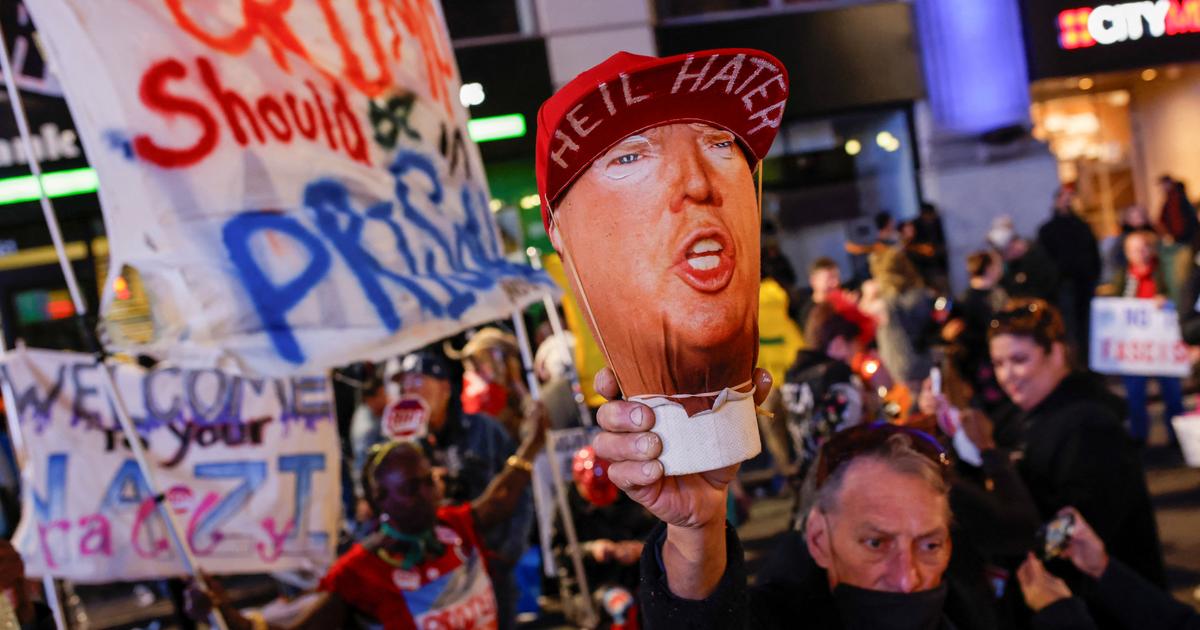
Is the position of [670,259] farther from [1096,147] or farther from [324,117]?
[1096,147]

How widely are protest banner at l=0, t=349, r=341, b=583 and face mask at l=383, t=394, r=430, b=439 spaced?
244 mm

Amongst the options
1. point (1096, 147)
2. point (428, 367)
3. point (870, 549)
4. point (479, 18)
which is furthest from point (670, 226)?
point (1096, 147)

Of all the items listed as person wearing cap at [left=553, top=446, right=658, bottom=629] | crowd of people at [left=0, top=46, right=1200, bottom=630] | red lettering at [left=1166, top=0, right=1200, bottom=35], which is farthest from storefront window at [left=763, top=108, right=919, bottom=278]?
person wearing cap at [left=553, top=446, right=658, bottom=629]

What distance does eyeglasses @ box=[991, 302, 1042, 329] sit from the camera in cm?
432

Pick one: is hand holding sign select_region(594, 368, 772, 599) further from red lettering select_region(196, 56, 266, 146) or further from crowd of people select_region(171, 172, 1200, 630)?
red lettering select_region(196, 56, 266, 146)

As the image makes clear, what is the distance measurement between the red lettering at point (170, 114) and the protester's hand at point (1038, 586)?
256 centimetres

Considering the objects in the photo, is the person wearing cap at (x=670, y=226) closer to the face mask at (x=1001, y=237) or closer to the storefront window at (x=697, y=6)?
the face mask at (x=1001, y=237)

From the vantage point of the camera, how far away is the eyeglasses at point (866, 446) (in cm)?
272

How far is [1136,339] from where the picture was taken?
9.29m

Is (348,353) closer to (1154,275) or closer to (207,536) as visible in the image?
(207,536)

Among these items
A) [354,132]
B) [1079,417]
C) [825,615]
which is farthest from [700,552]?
[354,132]

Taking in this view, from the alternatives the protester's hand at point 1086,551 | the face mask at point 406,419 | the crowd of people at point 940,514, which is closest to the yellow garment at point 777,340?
the crowd of people at point 940,514

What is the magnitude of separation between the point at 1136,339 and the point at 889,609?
25.0ft

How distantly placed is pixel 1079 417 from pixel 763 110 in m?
2.30
